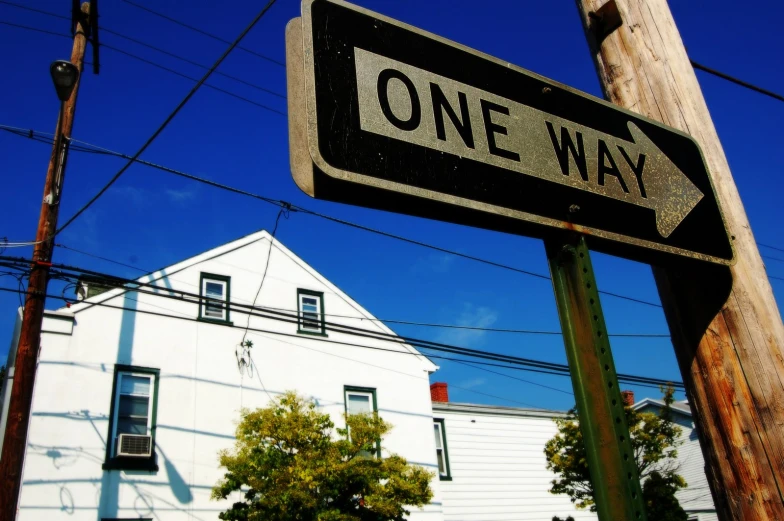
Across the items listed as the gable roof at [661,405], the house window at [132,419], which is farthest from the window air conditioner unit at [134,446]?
the gable roof at [661,405]

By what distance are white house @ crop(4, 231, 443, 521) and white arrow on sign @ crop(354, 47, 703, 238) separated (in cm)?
944

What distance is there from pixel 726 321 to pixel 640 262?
0.42m

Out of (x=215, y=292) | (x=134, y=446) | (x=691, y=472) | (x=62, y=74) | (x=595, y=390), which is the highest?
(x=62, y=74)

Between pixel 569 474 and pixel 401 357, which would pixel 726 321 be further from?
pixel 569 474

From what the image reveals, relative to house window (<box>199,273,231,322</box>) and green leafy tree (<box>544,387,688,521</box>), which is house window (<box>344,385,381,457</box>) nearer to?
house window (<box>199,273,231,322</box>)

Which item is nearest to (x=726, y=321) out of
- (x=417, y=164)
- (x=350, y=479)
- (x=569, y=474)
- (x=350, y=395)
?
(x=417, y=164)

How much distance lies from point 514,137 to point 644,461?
67.5 ft

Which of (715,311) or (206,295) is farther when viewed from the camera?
(206,295)

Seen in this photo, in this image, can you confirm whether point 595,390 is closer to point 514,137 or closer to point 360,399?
point 514,137

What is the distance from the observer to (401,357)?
1892 centimetres

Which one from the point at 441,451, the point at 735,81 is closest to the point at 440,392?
the point at 441,451

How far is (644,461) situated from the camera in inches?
793

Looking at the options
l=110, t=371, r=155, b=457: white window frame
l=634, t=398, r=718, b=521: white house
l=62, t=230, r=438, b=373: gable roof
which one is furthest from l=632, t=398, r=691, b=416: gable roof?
l=110, t=371, r=155, b=457: white window frame

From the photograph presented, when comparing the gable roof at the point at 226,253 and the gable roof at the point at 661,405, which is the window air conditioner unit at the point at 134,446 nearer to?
the gable roof at the point at 226,253
